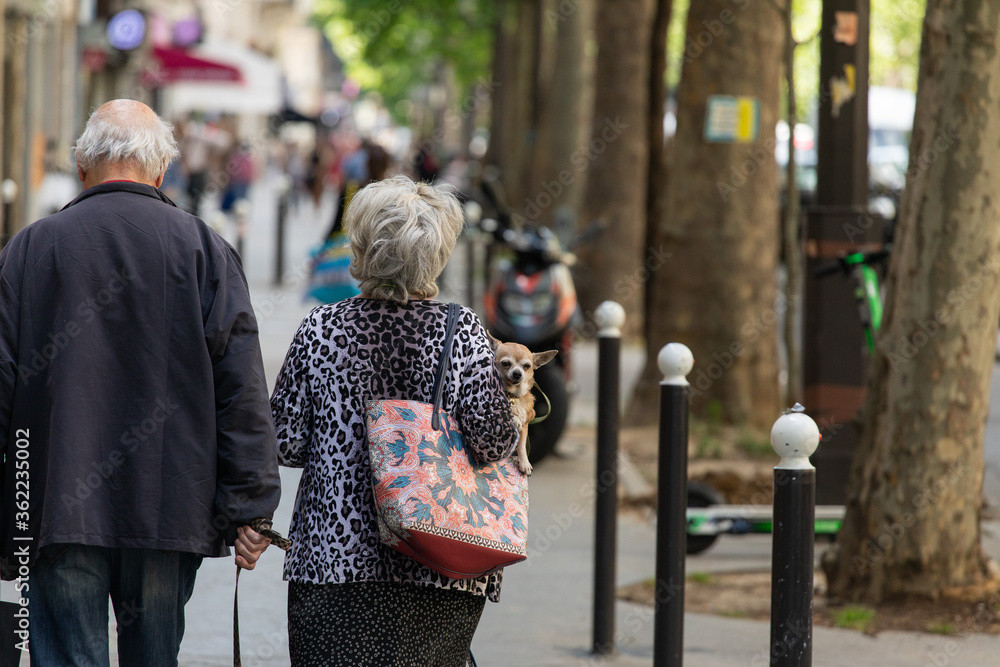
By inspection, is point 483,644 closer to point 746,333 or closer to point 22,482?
point 22,482

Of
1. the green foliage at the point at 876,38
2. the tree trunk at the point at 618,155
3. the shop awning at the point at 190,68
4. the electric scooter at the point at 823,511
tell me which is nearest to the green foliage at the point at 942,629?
the electric scooter at the point at 823,511

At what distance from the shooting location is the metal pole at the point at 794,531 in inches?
126

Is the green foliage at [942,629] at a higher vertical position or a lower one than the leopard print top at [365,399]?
lower

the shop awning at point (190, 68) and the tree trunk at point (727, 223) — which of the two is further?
the shop awning at point (190, 68)

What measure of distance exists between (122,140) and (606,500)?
91.9 inches

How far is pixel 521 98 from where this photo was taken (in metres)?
25.6

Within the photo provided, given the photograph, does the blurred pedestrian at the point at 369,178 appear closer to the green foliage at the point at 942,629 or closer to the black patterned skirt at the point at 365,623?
the black patterned skirt at the point at 365,623

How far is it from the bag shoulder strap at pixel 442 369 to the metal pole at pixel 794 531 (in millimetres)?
787

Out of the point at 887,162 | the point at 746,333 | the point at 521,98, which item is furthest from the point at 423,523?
the point at 887,162

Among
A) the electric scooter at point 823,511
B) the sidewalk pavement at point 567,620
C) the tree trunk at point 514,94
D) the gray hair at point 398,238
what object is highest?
the tree trunk at point 514,94

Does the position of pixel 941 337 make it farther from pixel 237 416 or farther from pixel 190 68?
pixel 190 68

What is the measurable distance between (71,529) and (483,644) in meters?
2.36

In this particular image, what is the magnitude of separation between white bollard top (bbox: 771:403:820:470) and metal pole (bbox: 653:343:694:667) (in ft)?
3.18

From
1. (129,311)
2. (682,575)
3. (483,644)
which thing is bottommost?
(483,644)
